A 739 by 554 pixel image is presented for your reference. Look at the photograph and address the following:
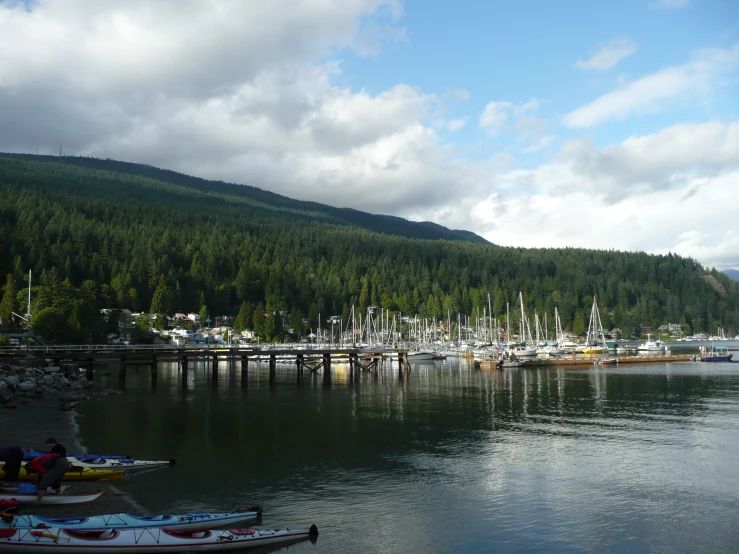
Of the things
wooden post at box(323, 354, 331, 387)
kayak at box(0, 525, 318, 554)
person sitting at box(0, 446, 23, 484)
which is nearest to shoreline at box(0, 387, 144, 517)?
person sitting at box(0, 446, 23, 484)

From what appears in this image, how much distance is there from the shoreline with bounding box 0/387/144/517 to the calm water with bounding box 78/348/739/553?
0.81 m

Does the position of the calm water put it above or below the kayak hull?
below

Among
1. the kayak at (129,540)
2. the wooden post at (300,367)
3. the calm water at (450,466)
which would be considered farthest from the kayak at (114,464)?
the wooden post at (300,367)

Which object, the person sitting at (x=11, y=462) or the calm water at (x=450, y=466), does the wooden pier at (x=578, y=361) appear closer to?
the calm water at (x=450, y=466)

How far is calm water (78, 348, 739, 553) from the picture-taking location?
20.5m

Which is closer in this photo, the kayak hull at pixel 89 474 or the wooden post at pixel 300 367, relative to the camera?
the kayak hull at pixel 89 474

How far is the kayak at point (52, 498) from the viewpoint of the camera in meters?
20.6

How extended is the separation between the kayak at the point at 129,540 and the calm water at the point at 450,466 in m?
2.15

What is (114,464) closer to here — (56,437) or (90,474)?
(90,474)

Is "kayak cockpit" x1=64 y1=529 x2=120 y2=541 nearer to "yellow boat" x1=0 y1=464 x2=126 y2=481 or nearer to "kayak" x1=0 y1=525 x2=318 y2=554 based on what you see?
"kayak" x1=0 y1=525 x2=318 y2=554

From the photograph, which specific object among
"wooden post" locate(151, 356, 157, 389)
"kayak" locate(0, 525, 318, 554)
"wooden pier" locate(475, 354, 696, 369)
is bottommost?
"wooden pier" locate(475, 354, 696, 369)

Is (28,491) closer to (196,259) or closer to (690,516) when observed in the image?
(690,516)

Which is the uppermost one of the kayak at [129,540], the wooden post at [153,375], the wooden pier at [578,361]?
the wooden post at [153,375]

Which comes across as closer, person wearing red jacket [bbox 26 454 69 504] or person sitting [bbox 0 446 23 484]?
person wearing red jacket [bbox 26 454 69 504]
